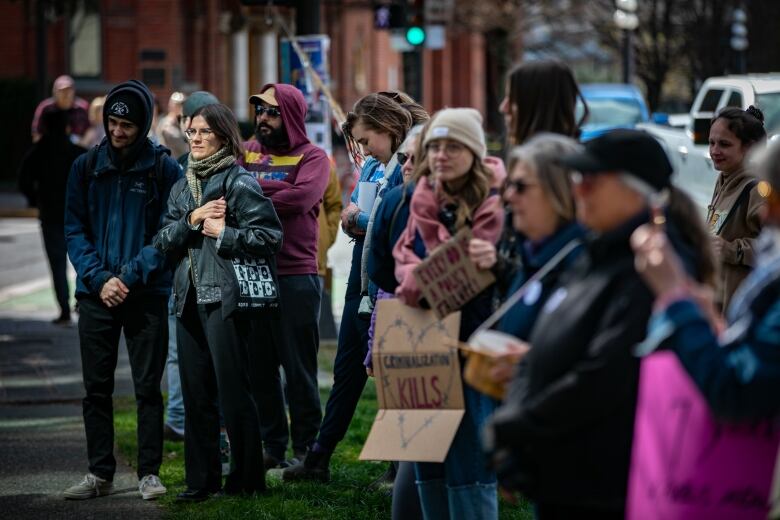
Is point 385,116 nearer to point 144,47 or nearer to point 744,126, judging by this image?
point 744,126

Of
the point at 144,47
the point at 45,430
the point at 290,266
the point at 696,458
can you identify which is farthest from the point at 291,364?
the point at 144,47

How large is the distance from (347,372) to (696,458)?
438 centimetres

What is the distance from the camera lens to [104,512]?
24.0ft

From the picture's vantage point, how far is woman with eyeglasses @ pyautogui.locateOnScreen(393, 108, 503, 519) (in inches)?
208

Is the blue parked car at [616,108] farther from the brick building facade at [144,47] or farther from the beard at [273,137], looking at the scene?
the beard at [273,137]

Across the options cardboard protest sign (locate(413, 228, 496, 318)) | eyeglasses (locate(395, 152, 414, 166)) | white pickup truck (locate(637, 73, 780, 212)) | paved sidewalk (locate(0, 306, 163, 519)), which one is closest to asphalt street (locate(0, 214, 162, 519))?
paved sidewalk (locate(0, 306, 163, 519))

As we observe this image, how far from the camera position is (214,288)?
7.15 metres

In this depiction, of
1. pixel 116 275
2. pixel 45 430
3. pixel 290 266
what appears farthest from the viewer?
pixel 45 430

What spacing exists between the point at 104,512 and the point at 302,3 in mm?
6467

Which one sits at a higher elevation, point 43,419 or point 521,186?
point 521,186

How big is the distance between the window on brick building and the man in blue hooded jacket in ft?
98.7

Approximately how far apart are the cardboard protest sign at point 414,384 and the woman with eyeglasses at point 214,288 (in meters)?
1.82

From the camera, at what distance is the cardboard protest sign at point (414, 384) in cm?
530

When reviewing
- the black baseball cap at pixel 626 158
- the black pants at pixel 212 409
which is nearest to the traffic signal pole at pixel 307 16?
the black pants at pixel 212 409
